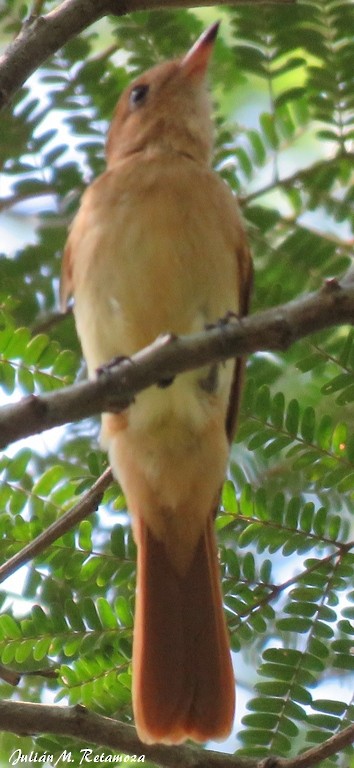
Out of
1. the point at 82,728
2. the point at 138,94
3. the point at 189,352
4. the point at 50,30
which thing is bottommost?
the point at 82,728

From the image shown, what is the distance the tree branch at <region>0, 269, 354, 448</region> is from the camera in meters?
1.93

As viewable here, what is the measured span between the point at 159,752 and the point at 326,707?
33cm

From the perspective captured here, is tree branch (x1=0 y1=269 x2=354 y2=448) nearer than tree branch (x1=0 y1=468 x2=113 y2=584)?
Yes

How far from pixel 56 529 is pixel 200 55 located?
1493 millimetres

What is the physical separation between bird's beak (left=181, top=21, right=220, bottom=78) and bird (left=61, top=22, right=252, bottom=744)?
36cm

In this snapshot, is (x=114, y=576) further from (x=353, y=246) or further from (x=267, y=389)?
(x=353, y=246)

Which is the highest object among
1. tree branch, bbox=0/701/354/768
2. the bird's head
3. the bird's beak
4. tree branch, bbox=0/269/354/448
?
tree branch, bbox=0/269/354/448

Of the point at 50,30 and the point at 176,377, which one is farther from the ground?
the point at 50,30

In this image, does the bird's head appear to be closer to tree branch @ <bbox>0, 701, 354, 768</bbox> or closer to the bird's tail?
the bird's tail

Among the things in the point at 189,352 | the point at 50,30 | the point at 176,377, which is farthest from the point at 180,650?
the point at 50,30

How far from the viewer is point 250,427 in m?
2.61

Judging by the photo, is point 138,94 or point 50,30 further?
point 138,94

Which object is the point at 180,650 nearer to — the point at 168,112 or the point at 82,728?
the point at 82,728

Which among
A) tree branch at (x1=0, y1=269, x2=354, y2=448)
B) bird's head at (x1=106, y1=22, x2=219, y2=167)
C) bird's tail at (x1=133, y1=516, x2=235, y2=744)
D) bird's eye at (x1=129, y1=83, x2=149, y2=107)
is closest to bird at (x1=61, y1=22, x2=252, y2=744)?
bird's tail at (x1=133, y1=516, x2=235, y2=744)
